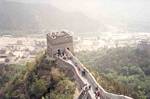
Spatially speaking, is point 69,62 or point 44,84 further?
point 69,62

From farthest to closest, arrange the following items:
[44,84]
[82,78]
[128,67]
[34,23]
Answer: [34,23] < [128,67] < [44,84] < [82,78]

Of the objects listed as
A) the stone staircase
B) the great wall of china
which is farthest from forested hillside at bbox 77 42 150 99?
the stone staircase

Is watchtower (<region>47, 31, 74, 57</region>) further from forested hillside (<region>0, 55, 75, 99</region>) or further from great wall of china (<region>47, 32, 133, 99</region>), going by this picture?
forested hillside (<region>0, 55, 75, 99</region>)

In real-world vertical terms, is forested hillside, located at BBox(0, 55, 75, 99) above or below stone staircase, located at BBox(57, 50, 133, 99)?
below

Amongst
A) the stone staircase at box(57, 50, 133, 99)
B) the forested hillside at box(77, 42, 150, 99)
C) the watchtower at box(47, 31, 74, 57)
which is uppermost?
the watchtower at box(47, 31, 74, 57)

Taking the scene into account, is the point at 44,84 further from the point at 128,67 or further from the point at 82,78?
the point at 128,67

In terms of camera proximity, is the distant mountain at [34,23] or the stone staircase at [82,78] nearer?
the stone staircase at [82,78]

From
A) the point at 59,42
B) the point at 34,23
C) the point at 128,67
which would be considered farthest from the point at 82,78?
the point at 34,23

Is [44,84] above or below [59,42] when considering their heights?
below

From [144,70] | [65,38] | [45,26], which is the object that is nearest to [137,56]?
[144,70]

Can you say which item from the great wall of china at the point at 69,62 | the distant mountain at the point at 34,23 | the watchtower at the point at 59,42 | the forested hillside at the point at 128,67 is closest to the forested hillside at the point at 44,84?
the great wall of china at the point at 69,62

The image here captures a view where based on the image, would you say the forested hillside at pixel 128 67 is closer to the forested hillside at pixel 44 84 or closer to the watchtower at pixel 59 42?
the forested hillside at pixel 44 84

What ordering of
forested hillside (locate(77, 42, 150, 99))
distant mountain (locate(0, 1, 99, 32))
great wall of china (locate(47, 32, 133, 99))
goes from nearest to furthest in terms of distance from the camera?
great wall of china (locate(47, 32, 133, 99))
forested hillside (locate(77, 42, 150, 99))
distant mountain (locate(0, 1, 99, 32))
